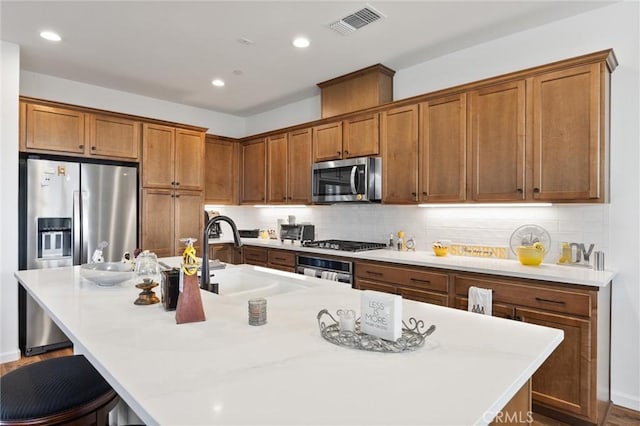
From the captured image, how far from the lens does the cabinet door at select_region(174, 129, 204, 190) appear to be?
4539 millimetres

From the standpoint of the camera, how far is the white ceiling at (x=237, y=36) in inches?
105

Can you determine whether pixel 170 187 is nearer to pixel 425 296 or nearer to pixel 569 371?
pixel 425 296

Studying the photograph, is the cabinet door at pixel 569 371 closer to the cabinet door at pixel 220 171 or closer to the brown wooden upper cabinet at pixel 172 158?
the brown wooden upper cabinet at pixel 172 158

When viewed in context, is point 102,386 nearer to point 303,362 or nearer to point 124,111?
point 303,362

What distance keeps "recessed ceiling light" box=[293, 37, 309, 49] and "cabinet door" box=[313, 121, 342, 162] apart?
3.13 ft

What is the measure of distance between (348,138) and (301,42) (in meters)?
1.09

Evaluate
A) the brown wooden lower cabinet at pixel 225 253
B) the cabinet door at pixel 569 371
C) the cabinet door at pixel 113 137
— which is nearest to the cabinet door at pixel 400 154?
the cabinet door at pixel 569 371

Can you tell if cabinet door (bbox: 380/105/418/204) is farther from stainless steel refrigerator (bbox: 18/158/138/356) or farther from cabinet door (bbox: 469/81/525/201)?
stainless steel refrigerator (bbox: 18/158/138/356)

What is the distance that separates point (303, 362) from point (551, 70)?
2.69m

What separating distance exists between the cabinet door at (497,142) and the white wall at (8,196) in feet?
12.5

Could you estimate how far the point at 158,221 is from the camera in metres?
4.29

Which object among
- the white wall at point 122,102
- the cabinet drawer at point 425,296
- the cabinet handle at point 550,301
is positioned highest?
the white wall at point 122,102

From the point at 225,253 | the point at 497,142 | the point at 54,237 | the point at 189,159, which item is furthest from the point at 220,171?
the point at 497,142

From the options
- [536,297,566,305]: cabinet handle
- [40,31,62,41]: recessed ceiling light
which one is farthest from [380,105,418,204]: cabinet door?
[40,31,62,41]: recessed ceiling light
